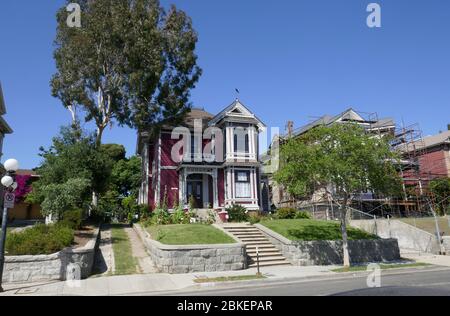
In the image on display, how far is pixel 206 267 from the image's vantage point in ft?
50.5

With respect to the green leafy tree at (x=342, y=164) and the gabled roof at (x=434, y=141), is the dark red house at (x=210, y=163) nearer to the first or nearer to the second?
the green leafy tree at (x=342, y=164)

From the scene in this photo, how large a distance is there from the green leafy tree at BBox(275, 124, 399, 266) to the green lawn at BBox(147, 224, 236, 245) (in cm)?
398

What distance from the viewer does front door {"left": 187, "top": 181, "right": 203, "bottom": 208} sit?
3066 cm

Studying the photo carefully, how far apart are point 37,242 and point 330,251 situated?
13012mm

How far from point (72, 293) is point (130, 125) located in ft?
65.4

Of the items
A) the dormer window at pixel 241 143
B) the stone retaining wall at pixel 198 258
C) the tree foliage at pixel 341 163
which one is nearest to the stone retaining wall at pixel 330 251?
the tree foliage at pixel 341 163

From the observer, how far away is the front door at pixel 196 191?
30.7m


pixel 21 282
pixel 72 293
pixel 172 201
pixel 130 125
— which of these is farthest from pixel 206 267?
pixel 130 125

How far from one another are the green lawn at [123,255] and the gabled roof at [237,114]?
1328 cm

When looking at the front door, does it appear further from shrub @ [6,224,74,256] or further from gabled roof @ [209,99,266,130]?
shrub @ [6,224,74,256]

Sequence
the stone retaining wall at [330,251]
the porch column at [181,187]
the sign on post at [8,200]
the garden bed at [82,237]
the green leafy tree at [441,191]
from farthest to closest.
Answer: the green leafy tree at [441,191], the porch column at [181,187], the stone retaining wall at [330,251], the garden bed at [82,237], the sign on post at [8,200]

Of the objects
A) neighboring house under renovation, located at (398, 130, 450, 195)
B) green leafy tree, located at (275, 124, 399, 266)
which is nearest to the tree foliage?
green leafy tree, located at (275, 124, 399, 266)

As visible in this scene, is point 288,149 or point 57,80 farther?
point 57,80
